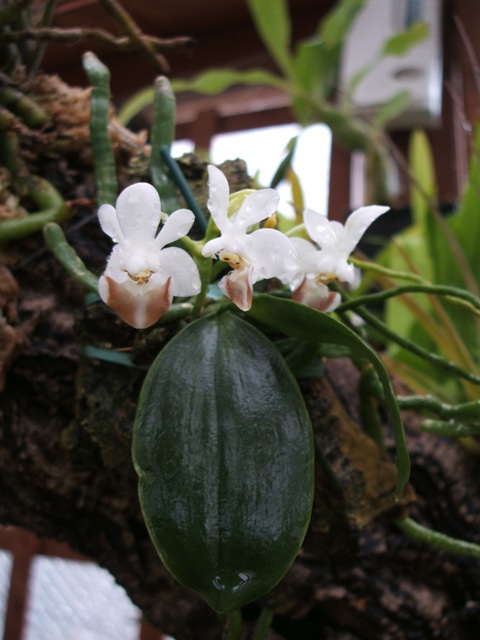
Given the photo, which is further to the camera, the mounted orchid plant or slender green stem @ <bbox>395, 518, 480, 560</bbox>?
slender green stem @ <bbox>395, 518, 480, 560</bbox>

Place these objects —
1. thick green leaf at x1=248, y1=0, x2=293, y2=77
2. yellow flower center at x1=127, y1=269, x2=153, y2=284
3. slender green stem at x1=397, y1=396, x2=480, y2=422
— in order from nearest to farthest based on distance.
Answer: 1. yellow flower center at x1=127, y1=269, x2=153, y2=284
2. slender green stem at x1=397, y1=396, x2=480, y2=422
3. thick green leaf at x1=248, y1=0, x2=293, y2=77

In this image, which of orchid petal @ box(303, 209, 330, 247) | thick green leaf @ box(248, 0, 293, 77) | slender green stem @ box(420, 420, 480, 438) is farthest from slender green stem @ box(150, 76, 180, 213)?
thick green leaf @ box(248, 0, 293, 77)

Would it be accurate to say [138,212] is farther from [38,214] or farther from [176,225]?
[38,214]

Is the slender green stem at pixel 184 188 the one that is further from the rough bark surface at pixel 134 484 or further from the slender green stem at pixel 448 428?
the slender green stem at pixel 448 428

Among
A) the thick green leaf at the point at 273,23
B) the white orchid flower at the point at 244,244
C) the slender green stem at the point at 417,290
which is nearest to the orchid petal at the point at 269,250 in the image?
the white orchid flower at the point at 244,244

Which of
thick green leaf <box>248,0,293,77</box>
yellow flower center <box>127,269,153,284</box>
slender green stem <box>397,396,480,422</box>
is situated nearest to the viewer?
yellow flower center <box>127,269,153,284</box>

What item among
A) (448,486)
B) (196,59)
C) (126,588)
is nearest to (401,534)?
(448,486)

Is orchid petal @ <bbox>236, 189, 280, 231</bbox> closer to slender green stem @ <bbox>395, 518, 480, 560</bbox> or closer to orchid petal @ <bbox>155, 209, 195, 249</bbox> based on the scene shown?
orchid petal @ <bbox>155, 209, 195, 249</bbox>
